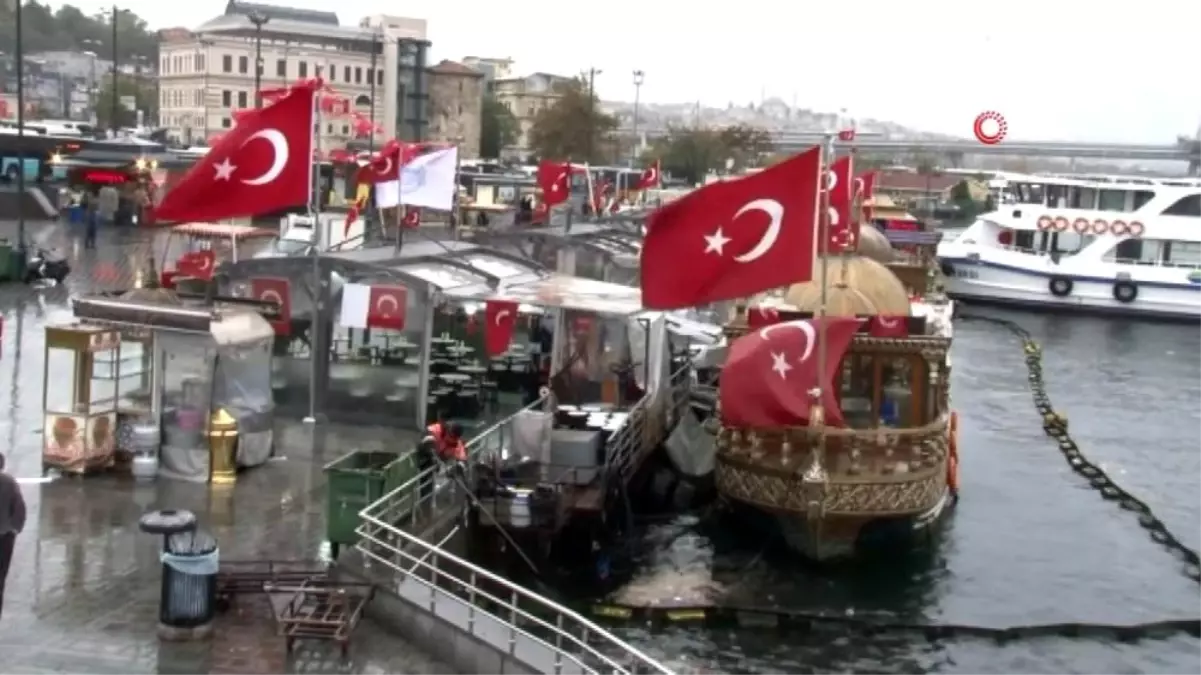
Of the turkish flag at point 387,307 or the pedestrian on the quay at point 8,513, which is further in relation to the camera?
the turkish flag at point 387,307

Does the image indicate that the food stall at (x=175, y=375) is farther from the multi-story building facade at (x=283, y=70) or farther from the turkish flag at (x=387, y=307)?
the multi-story building facade at (x=283, y=70)

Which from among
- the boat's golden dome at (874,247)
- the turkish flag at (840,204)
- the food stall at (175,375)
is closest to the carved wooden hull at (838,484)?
the turkish flag at (840,204)

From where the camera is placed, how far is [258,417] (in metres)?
18.7

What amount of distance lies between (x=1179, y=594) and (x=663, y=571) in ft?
25.6

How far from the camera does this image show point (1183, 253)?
2453 inches

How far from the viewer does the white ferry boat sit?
198 ft

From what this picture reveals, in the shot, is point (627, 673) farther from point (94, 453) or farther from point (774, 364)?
point (94, 453)

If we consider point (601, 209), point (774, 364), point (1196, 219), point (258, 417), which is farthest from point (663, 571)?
point (1196, 219)

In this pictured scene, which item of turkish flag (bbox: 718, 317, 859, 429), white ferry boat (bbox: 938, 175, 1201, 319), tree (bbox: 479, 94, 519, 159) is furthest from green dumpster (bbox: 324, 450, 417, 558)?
tree (bbox: 479, 94, 519, 159)

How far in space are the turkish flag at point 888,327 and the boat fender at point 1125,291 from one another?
41.1m

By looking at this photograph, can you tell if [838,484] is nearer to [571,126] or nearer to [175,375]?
[175,375]

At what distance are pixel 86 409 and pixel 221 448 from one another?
1.74 metres

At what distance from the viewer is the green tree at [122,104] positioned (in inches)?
5148

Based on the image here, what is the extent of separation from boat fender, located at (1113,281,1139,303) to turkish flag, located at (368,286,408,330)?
45927 mm
